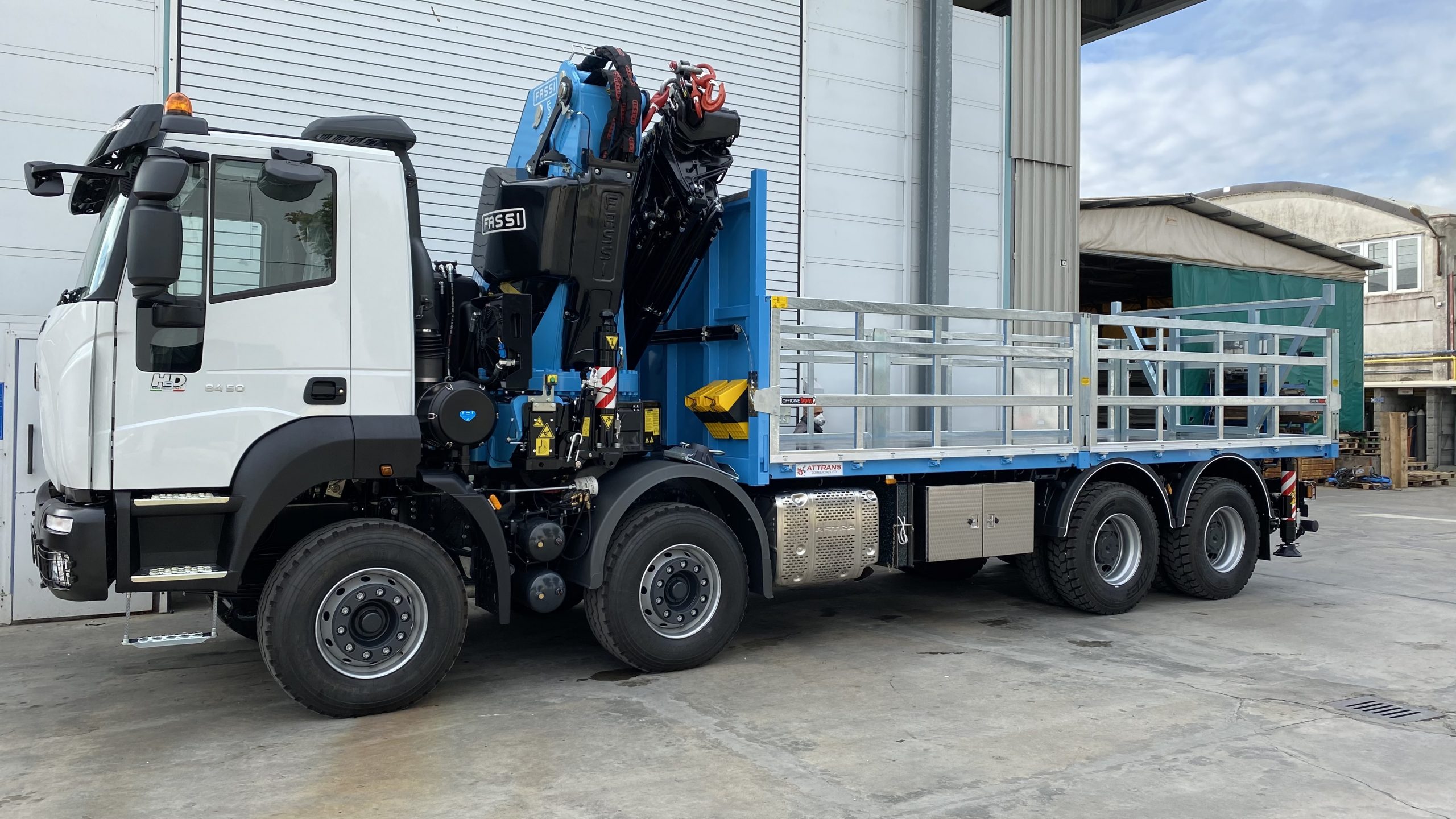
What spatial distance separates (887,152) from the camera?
12891 millimetres

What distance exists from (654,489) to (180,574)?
9.13ft

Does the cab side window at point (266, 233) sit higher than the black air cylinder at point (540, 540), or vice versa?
the cab side window at point (266, 233)

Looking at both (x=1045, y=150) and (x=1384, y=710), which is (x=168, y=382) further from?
(x=1045, y=150)

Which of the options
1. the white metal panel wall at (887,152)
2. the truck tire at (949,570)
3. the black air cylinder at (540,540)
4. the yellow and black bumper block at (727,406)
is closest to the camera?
the black air cylinder at (540,540)

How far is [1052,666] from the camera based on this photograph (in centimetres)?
702

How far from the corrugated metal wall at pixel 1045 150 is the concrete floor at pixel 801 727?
6256mm

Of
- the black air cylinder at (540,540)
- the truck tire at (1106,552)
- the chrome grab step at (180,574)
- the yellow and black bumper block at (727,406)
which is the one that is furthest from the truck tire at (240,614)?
the truck tire at (1106,552)

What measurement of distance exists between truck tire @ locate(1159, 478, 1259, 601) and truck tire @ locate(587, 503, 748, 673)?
446 centimetres

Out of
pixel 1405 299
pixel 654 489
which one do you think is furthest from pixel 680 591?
pixel 1405 299

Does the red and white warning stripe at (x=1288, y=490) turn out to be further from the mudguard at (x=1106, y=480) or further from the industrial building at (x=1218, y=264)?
the industrial building at (x=1218, y=264)

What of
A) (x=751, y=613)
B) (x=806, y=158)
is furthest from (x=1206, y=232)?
(x=751, y=613)

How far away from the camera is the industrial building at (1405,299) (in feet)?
87.6

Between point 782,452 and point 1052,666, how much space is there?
2272 millimetres

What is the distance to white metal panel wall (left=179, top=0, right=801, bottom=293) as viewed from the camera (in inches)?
366
